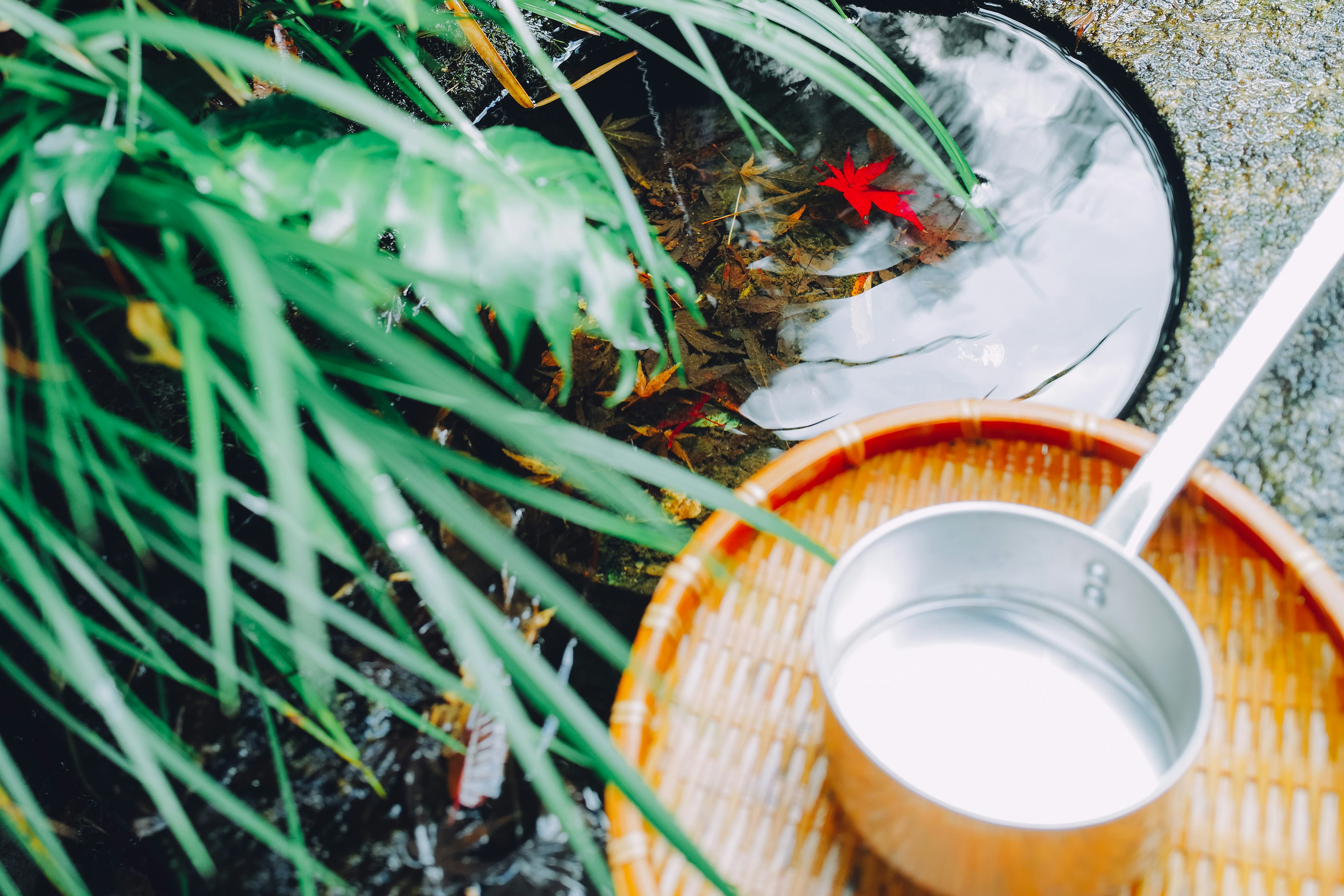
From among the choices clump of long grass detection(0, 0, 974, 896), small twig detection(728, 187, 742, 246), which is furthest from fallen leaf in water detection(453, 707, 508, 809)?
small twig detection(728, 187, 742, 246)

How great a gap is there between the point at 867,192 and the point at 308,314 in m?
1.19

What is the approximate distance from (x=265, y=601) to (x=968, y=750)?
3.10 feet

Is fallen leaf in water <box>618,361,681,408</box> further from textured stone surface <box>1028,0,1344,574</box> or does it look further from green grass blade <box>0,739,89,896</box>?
green grass blade <box>0,739,89,896</box>

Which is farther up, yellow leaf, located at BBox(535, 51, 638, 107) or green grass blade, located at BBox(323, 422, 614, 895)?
yellow leaf, located at BBox(535, 51, 638, 107)

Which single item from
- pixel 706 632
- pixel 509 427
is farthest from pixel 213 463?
pixel 706 632

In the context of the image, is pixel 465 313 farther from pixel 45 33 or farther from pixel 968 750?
pixel 968 750

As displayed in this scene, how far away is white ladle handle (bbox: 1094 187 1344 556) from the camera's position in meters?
0.68

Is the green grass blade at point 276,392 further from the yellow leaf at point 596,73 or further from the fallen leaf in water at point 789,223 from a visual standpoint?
the yellow leaf at point 596,73

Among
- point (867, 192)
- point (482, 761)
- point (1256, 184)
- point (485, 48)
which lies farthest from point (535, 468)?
point (1256, 184)

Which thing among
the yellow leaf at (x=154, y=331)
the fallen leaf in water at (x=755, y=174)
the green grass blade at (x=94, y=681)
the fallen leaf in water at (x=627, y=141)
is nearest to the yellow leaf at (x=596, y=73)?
the fallen leaf in water at (x=627, y=141)

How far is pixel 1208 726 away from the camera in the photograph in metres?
0.57

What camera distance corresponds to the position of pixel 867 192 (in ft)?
5.19

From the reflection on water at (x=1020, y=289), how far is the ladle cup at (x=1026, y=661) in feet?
1.95

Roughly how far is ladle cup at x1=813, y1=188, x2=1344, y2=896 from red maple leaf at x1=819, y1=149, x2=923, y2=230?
830 millimetres
